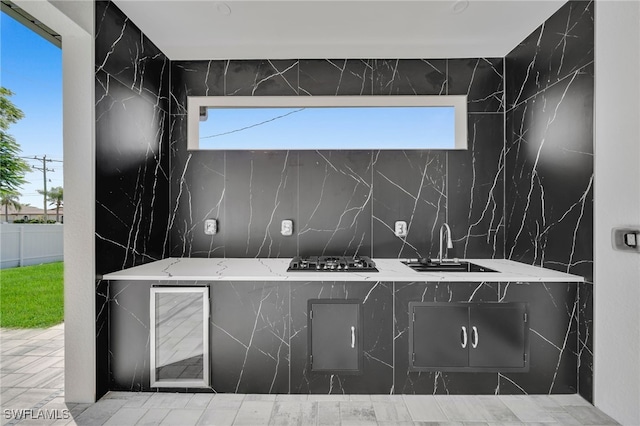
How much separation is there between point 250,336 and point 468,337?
4.68 feet

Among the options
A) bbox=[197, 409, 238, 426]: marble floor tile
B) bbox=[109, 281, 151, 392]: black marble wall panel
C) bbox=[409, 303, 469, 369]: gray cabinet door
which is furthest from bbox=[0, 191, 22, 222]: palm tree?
bbox=[409, 303, 469, 369]: gray cabinet door

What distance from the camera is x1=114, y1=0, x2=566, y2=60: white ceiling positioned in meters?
2.17

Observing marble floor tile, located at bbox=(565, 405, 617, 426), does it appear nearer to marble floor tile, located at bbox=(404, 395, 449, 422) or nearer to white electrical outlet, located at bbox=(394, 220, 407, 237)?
marble floor tile, located at bbox=(404, 395, 449, 422)

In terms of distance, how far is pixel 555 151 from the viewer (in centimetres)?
229

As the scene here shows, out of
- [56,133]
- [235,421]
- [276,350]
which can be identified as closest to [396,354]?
[276,350]

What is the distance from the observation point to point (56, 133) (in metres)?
4.27

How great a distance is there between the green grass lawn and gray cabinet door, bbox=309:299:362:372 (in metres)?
3.17

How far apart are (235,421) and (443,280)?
151 centimetres

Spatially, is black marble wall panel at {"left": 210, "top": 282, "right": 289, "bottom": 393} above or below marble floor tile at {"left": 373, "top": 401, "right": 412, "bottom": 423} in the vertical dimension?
above

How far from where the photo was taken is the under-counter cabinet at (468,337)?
6.91 feet

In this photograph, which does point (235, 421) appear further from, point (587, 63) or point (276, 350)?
point (587, 63)

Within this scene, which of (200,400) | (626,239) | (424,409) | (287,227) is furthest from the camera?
(287,227)

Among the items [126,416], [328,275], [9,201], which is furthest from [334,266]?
[9,201]

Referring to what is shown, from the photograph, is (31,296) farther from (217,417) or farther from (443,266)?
(443,266)
